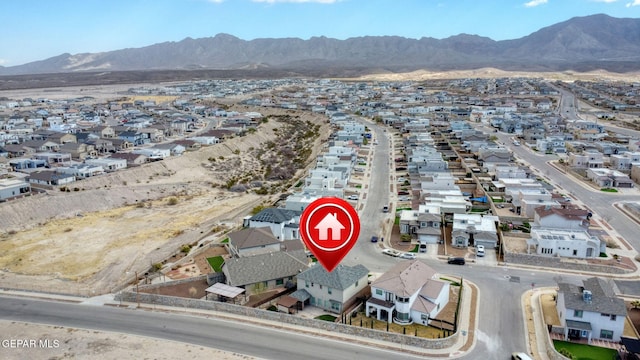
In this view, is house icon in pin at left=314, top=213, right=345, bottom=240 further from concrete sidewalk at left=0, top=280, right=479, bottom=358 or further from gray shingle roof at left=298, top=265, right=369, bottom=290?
gray shingle roof at left=298, top=265, right=369, bottom=290

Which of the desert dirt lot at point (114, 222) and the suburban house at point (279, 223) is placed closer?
the desert dirt lot at point (114, 222)

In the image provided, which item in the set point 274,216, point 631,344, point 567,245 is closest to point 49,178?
point 274,216

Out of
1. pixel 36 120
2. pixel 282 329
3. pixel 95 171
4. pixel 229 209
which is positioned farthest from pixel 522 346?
pixel 36 120

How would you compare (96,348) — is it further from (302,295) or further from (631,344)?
(631,344)


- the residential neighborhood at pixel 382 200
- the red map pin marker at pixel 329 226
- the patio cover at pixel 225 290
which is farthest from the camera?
the patio cover at pixel 225 290

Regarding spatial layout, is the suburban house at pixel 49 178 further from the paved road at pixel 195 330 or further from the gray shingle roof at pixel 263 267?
the gray shingle roof at pixel 263 267

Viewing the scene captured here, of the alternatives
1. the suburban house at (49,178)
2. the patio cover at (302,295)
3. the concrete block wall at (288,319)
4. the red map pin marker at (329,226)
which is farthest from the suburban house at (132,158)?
the red map pin marker at (329,226)
